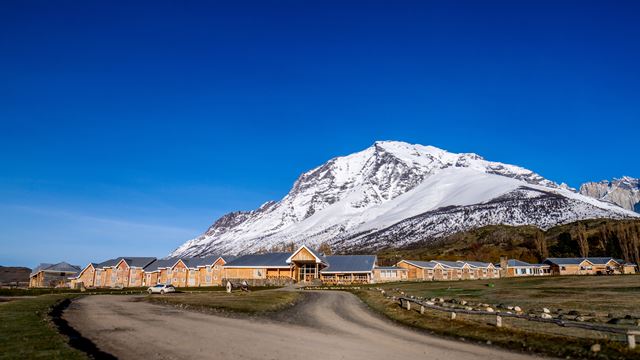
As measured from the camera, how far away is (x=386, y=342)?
22.6m

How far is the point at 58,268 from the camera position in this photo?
432ft

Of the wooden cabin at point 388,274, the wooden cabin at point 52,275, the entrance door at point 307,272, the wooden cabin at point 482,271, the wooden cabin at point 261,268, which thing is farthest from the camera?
the wooden cabin at point 482,271

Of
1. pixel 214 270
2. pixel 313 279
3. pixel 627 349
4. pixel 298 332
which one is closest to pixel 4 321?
pixel 298 332

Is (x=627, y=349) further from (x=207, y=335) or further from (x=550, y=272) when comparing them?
(x=550, y=272)

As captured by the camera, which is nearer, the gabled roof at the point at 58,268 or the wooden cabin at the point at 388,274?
the wooden cabin at the point at 388,274

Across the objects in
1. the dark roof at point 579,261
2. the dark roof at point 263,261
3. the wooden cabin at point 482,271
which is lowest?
the wooden cabin at point 482,271

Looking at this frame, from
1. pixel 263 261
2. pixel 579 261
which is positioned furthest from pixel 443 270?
pixel 263 261

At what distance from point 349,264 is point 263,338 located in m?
89.2

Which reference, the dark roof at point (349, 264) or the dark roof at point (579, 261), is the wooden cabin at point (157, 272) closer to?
the dark roof at point (349, 264)

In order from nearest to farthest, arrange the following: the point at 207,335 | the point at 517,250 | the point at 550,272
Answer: the point at 207,335 → the point at 550,272 → the point at 517,250

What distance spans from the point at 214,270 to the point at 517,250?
141 metres

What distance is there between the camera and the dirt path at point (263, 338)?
19.2 meters

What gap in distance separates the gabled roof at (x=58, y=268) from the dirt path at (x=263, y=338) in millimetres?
111108

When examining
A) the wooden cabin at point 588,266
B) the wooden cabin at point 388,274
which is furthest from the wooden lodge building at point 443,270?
the wooden cabin at point 588,266
